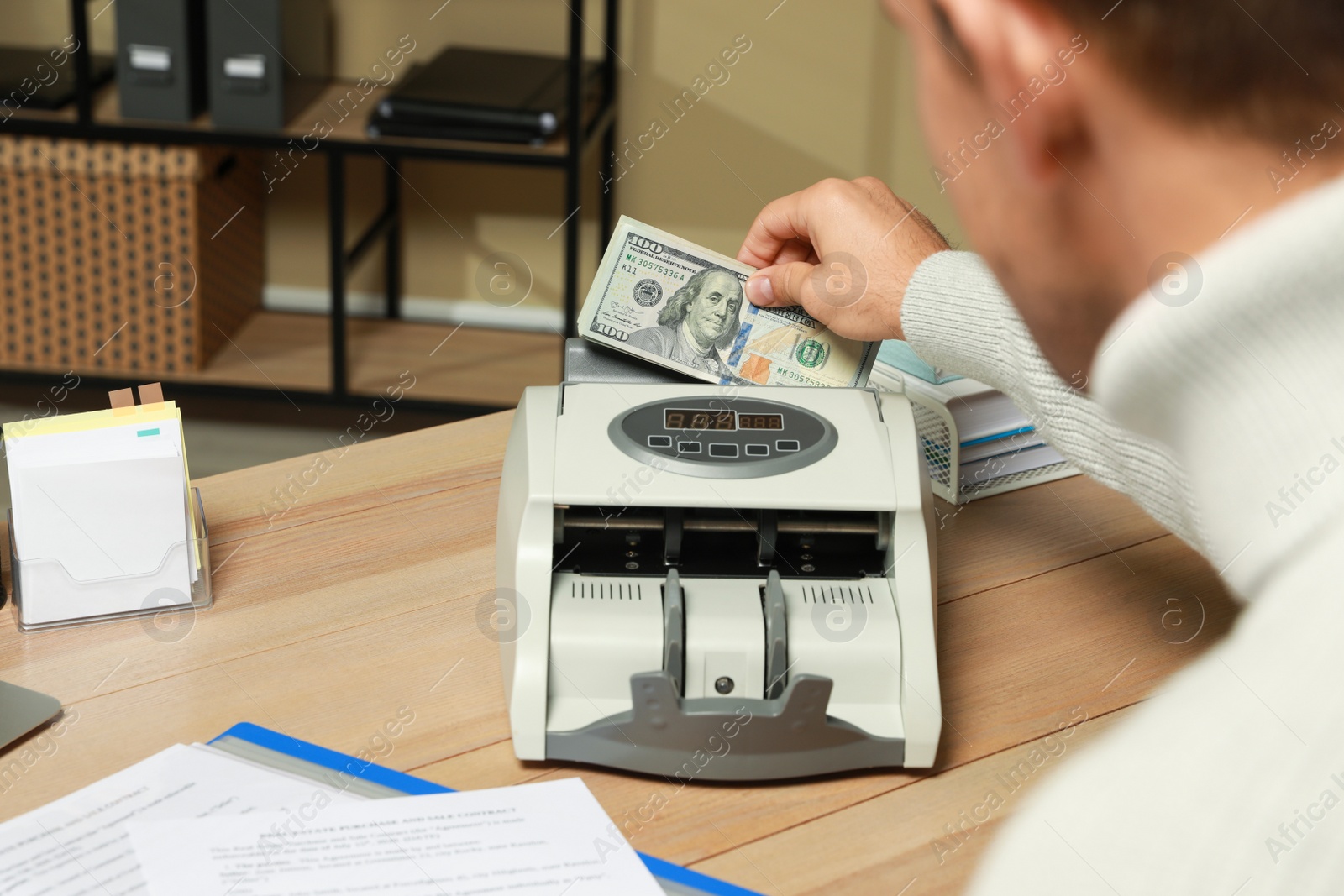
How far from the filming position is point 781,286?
1113 mm

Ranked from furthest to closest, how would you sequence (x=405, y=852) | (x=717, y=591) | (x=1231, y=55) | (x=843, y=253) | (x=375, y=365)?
(x=375, y=365), (x=843, y=253), (x=717, y=591), (x=405, y=852), (x=1231, y=55)

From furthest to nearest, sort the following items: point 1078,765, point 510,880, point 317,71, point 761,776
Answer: point 317,71 < point 761,776 < point 510,880 < point 1078,765

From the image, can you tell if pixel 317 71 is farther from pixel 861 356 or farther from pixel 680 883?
pixel 680 883

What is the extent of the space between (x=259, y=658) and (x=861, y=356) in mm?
579

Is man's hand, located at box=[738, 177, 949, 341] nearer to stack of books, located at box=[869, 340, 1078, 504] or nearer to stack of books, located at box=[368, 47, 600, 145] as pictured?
stack of books, located at box=[869, 340, 1078, 504]

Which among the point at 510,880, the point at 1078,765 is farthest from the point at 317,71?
the point at 1078,765

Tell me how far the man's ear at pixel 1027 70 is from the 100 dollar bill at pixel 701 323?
0.70 meters

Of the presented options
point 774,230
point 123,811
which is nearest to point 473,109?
point 774,230

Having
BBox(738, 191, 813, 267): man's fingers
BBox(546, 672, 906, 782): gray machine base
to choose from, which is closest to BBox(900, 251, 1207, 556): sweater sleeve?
BBox(738, 191, 813, 267): man's fingers

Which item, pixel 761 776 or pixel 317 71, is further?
pixel 317 71

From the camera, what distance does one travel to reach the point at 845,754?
84 cm

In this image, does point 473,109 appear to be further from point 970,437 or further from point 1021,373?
point 1021,373

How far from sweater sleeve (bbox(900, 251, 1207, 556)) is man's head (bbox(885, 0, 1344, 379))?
568mm

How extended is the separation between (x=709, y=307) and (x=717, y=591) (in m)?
0.33
